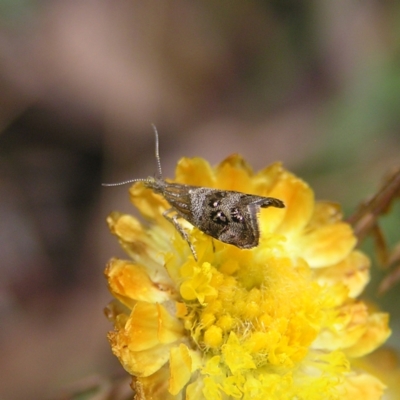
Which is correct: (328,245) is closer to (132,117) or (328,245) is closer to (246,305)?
(246,305)

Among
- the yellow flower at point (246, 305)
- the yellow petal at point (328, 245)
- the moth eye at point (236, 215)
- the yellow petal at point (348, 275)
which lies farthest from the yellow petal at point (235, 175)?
the yellow petal at point (348, 275)

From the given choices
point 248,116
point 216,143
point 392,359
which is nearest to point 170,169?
point 216,143

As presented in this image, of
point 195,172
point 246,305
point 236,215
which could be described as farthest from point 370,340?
point 195,172

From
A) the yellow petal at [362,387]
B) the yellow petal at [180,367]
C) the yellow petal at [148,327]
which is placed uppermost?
the yellow petal at [148,327]

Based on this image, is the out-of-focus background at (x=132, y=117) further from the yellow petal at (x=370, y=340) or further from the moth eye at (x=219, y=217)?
the moth eye at (x=219, y=217)

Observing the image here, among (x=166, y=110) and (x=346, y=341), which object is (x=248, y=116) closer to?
(x=166, y=110)
